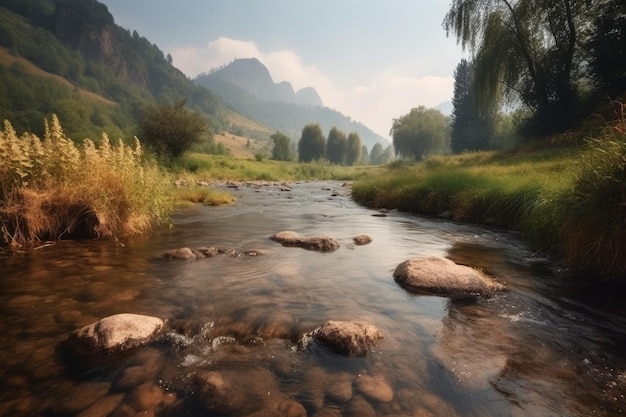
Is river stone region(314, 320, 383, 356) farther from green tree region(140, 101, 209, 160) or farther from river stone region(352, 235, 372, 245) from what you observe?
green tree region(140, 101, 209, 160)

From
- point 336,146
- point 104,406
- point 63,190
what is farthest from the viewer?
point 336,146

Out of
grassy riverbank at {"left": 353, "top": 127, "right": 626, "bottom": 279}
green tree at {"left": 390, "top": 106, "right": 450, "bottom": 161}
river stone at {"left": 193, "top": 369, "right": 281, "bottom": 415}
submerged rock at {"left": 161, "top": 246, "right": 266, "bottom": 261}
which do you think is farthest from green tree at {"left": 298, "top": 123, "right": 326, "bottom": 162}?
river stone at {"left": 193, "top": 369, "right": 281, "bottom": 415}

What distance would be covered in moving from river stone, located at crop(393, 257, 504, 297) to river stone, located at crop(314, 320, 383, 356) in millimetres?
1693

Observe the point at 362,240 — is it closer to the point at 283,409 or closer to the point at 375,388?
the point at 375,388

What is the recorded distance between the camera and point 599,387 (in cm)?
270

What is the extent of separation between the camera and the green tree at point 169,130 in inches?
1326

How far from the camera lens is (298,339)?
134 inches

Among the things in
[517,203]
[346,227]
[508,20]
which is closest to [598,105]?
[508,20]

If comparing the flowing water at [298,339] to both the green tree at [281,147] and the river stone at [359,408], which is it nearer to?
the river stone at [359,408]

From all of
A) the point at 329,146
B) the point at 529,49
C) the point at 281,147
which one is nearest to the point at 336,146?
Result: the point at 329,146

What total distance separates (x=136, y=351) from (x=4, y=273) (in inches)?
137

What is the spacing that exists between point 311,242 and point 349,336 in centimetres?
427

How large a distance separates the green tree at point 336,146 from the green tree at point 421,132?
40025mm

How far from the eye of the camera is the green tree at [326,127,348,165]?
409 feet
